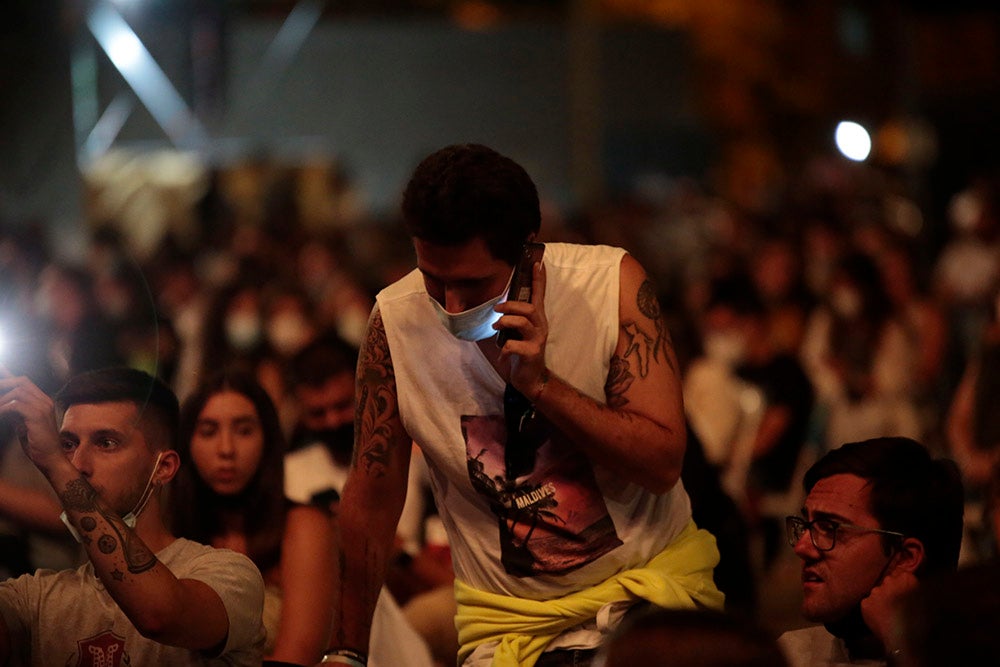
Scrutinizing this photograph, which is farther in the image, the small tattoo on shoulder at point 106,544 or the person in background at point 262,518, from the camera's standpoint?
the person in background at point 262,518

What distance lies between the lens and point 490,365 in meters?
3.51

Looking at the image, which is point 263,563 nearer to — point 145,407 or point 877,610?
point 145,407

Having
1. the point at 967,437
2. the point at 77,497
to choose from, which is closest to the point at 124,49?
the point at 967,437

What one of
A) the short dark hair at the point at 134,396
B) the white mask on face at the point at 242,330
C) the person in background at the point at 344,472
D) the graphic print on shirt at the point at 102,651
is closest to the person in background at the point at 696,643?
the graphic print on shirt at the point at 102,651

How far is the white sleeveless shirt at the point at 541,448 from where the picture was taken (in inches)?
138

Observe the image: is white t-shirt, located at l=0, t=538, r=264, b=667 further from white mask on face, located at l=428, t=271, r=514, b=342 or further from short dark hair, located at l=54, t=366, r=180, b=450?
white mask on face, located at l=428, t=271, r=514, b=342

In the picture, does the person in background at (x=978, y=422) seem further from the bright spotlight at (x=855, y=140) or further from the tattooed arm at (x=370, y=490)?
the tattooed arm at (x=370, y=490)

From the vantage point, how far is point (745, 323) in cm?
968

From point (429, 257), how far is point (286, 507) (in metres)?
1.29

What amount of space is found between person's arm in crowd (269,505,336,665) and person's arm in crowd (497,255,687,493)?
1.13 meters

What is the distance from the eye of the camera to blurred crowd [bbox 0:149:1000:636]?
→ 18.1 feet

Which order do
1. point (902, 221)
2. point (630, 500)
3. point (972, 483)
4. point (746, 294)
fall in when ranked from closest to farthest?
point (630, 500) → point (972, 483) → point (746, 294) → point (902, 221)

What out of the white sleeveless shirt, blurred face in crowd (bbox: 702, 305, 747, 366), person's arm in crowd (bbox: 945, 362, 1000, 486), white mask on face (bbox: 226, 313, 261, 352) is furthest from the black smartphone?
blurred face in crowd (bbox: 702, 305, 747, 366)

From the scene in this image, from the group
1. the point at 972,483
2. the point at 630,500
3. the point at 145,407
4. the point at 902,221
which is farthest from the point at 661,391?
the point at 902,221
